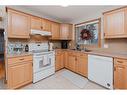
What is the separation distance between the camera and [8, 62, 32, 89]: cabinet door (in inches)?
82.7

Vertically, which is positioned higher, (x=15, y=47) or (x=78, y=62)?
(x=15, y=47)

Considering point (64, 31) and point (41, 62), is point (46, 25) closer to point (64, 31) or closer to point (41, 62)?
point (64, 31)

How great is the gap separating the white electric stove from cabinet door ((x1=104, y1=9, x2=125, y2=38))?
1.91 meters

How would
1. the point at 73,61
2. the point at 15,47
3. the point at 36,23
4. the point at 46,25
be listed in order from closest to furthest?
the point at 15,47 < the point at 36,23 < the point at 46,25 < the point at 73,61

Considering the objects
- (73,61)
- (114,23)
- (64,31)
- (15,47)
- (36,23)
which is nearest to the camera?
(114,23)

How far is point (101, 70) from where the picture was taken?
2395 mm

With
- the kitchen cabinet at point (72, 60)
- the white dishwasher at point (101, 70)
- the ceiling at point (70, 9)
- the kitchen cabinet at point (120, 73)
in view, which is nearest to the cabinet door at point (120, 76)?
the kitchen cabinet at point (120, 73)

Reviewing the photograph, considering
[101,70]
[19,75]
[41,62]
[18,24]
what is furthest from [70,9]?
[19,75]

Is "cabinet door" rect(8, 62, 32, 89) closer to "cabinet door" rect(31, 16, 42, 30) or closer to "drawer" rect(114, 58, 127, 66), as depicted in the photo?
"cabinet door" rect(31, 16, 42, 30)

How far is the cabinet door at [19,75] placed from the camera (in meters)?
2.10

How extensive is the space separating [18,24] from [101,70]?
8.33 feet

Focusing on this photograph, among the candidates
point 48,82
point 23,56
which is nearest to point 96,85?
point 48,82

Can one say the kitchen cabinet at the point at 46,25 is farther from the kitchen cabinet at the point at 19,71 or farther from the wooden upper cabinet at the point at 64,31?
the kitchen cabinet at the point at 19,71

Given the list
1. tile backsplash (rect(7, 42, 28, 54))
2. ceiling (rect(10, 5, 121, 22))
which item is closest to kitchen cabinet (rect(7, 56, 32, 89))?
tile backsplash (rect(7, 42, 28, 54))
